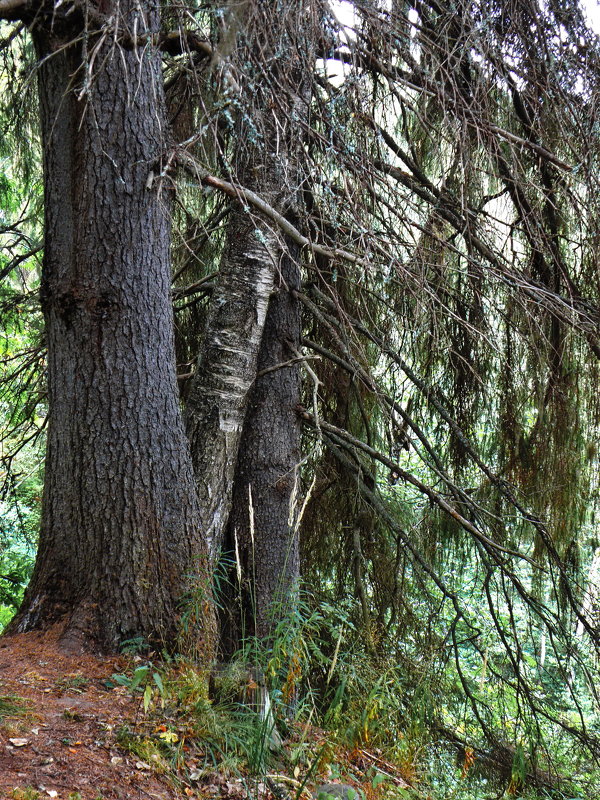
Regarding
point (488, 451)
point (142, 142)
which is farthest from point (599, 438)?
point (142, 142)

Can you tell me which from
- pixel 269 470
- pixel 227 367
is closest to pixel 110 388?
pixel 227 367

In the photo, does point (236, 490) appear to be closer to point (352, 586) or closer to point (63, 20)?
point (352, 586)

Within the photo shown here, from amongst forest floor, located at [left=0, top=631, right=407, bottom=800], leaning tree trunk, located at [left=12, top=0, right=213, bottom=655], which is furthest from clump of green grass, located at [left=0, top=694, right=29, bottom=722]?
leaning tree trunk, located at [left=12, top=0, right=213, bottom=655]

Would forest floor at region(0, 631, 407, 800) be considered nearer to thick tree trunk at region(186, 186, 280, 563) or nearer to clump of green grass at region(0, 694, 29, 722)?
clump of green grass at region(0, 694, 29, 722)

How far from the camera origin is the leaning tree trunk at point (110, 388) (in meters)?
3.25

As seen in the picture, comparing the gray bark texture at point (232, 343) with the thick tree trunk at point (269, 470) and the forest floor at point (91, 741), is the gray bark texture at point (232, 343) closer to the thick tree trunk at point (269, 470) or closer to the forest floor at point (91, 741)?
the thick tree trunk at point (269, 470)

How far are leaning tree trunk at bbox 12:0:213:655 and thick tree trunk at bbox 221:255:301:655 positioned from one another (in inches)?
30.5

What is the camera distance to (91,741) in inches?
102

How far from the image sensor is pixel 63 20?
337 centimetres

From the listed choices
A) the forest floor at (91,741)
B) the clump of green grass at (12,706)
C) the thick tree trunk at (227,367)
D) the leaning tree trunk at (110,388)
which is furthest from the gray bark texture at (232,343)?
the clump of green grass at (12,706)

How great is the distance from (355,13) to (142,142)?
1.10 meters

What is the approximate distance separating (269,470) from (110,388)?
4.37ft

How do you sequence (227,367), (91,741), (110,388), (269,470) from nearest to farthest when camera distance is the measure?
(91,741)
(110,388)
(227,367)
(269,470)

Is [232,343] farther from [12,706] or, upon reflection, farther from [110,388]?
[12,706]
